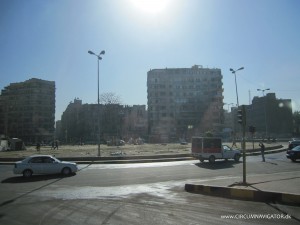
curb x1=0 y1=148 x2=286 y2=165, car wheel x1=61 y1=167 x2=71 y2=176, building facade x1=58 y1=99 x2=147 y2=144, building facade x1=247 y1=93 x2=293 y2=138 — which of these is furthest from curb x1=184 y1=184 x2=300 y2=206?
building facade x1=247 y1=93 x2=293 y2=138

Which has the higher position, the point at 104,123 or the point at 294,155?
the point at 104,123

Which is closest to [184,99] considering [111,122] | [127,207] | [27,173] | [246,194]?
[111,122]

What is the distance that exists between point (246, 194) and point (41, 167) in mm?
15104

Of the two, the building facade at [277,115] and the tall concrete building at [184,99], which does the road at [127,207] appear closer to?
the tall concrete building at [184,99]

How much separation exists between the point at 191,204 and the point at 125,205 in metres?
2.14

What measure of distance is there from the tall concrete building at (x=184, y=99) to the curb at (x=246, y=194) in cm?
11719

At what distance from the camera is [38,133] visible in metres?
141

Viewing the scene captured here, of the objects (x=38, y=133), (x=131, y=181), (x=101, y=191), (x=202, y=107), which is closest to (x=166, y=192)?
(x=101, y=191)

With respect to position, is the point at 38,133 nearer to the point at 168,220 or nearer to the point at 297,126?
the point at 297,126

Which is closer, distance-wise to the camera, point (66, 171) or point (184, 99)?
point (66, 171)

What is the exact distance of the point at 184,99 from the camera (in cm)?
13950

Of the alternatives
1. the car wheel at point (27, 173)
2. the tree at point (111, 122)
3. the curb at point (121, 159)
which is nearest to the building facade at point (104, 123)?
the tree at point (111, 122)

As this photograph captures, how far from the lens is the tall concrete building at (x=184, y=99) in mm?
133750

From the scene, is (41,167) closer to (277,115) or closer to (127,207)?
(127,207)
